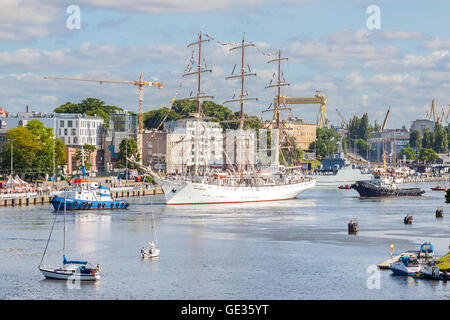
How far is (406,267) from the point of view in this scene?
193 feet

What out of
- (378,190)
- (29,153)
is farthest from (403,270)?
(29,153)

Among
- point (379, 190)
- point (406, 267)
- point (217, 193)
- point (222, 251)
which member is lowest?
point (222, 251)

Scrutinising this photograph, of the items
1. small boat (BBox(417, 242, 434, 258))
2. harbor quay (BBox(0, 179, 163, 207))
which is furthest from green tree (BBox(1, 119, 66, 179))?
small boat (BBox(417, 242, 434, 258))

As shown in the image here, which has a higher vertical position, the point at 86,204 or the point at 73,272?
the point at 86,204

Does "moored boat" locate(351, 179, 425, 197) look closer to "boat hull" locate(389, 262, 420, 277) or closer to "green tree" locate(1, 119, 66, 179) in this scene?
"green tree" locate(1, 119, 66, 179)

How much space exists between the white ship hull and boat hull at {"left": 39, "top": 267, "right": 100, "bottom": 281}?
225ft

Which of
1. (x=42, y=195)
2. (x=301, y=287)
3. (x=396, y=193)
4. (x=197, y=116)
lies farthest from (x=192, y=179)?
(x=301, y=287)

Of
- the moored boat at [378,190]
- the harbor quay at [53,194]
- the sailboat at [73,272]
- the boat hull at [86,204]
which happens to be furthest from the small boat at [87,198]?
the moored boat at [378,190]

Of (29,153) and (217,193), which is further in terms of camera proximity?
(29,153)

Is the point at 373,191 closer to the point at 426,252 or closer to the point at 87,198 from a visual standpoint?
the point at 87,198

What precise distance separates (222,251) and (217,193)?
60.4m

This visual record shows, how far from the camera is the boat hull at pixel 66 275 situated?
57.4 metres

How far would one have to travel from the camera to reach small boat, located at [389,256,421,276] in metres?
58.6

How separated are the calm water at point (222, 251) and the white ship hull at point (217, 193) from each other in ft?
28.6
